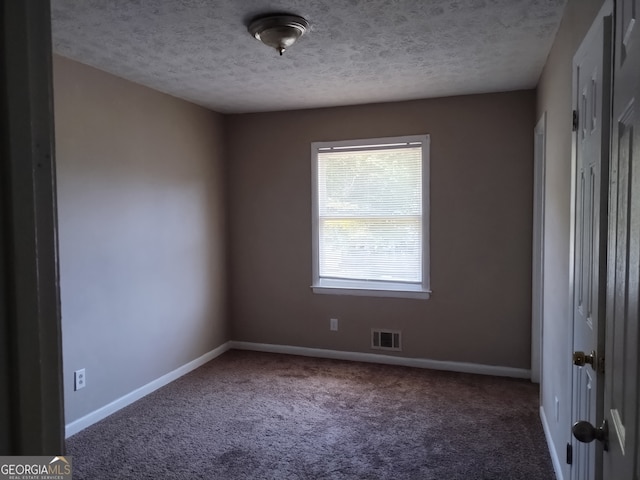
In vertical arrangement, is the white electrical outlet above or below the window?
below

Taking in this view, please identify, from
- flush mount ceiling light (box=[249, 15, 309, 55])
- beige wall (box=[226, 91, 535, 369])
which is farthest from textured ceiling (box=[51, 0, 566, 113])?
beige wall (box=[226, 91, 535, 369])

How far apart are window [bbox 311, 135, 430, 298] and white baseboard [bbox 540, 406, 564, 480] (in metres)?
1.43

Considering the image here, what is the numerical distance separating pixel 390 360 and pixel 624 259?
367 cm

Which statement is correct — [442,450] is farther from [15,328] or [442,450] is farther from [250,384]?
[15,328]

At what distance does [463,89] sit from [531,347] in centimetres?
222

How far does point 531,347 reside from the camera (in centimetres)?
394

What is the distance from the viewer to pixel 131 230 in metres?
3.53

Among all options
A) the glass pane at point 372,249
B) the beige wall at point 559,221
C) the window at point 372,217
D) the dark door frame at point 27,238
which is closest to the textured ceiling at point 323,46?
the beige wall at point 559,221

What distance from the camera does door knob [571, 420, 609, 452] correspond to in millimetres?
1028

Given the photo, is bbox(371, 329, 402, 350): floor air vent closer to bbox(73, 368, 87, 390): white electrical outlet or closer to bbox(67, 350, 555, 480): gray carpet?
bbox(67, 350, 555, 480): gray carpet

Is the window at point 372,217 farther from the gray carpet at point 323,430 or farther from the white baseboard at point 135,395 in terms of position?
the white baseboard at point 135,395

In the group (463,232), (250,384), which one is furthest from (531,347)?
(250,384)

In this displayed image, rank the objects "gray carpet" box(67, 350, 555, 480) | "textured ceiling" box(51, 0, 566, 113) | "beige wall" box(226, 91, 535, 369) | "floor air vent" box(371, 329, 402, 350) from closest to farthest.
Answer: "textured ceiling" box(51, 0, 566, 113) < "gray carpet" box(67, 350, 555, 480) < "beige wall" box(226, 91, 535, 369) < "floor air vent" box(371, 329, 402, 350)

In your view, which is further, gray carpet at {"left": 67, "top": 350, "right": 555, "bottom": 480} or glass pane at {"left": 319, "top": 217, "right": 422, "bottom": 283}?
glass pane at {"left": 319, "top": 217, "right": 422, "bottom": 283}
